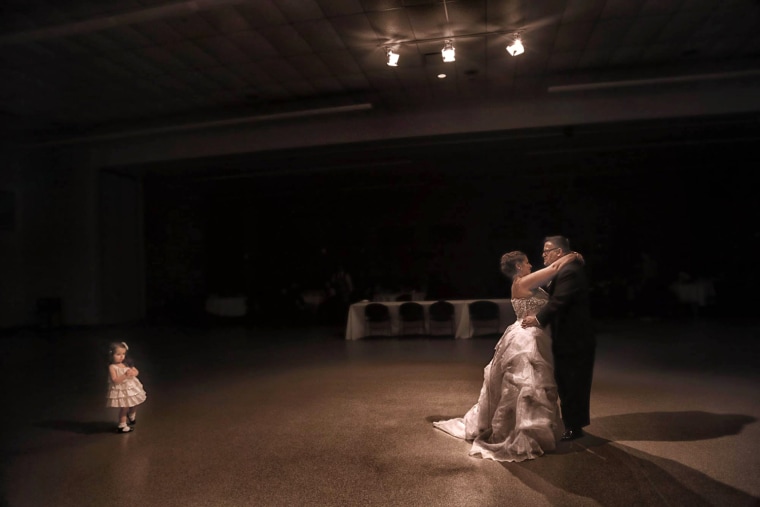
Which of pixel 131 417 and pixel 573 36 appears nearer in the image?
pixel 131 417

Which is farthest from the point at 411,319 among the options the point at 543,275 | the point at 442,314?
the point at 543,275

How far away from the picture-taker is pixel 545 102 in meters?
10.0

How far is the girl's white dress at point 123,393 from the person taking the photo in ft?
14.8

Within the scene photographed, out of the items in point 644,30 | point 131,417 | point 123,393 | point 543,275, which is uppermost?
point 644,30

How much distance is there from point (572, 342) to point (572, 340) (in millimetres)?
15

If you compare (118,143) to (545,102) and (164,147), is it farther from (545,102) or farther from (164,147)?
(545,102)

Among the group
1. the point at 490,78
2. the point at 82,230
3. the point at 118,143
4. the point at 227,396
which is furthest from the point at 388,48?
the point at 82,230

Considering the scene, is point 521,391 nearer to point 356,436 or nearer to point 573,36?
point 356,436

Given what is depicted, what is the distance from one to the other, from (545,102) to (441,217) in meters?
6.09

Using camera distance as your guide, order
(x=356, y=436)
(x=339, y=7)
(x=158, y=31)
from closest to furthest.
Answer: (x=356, y=436), (x=339, y=7), (x=158, y=31)

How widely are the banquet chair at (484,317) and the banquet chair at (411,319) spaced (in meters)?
0.93

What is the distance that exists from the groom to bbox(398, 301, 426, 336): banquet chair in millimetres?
6167

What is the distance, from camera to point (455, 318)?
10.4 m

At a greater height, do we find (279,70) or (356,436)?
(279,70)
